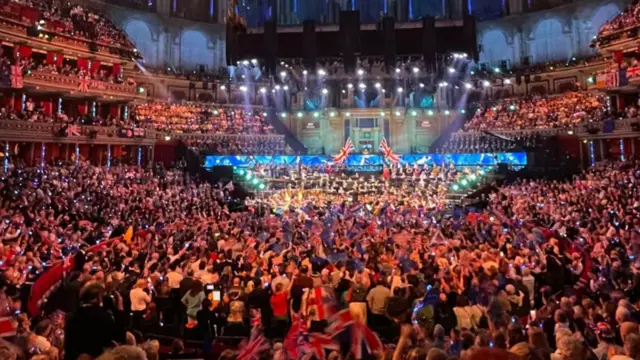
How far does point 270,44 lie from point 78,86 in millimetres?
14000

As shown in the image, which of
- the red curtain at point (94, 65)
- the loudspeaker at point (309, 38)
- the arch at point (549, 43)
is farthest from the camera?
the arch at point (549, 43)

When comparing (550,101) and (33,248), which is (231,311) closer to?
(33,248)

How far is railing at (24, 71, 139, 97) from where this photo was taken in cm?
2995

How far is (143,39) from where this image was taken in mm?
46438

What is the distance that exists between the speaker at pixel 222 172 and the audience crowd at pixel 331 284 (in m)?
12.3

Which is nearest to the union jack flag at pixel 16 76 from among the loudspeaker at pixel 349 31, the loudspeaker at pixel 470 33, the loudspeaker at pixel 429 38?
the loudspeaker at pixel 349 31

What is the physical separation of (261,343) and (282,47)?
102 ft

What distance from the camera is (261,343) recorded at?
5.68 meters

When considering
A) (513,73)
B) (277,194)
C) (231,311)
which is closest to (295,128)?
(277,194)

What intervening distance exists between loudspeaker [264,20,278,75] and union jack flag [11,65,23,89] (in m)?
15.3

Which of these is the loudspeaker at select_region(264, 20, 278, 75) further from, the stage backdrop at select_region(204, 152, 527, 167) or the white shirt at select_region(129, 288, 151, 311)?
the white shirt at select_region(129, 288, 151, 311)

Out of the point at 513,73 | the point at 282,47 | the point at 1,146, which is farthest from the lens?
the point at 513,73

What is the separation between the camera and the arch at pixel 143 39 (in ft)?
150

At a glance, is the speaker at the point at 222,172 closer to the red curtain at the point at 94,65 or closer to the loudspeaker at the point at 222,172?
the loudspeaker at the point at 222,172
